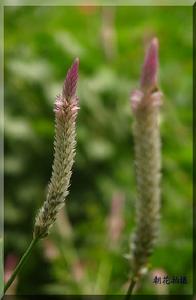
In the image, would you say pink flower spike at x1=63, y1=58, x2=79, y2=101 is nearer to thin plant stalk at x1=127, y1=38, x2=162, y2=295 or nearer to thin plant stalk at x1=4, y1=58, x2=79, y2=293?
thin plant stalk at x1=4, y1=58, x2=79, y2=293

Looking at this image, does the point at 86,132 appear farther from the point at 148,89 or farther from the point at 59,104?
the point at 59,104

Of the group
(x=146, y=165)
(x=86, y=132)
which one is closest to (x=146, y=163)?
(x=146, y=165)

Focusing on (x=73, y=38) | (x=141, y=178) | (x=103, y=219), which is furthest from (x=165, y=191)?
(x=141, y=178)

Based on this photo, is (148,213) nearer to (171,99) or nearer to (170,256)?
(170,256)

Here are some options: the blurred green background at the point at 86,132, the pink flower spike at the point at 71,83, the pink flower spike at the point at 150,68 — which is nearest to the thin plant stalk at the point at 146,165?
the pink flower spike at the point at 150,68

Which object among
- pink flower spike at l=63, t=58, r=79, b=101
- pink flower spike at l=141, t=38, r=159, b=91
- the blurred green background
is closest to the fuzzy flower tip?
pink flower spike at l=141, t=38, r=159, b=91

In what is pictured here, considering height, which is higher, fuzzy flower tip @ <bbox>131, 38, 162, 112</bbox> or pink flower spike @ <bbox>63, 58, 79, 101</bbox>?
fuzzy flower tip @ <bbox>131, 38, 162, 112</bbox>
